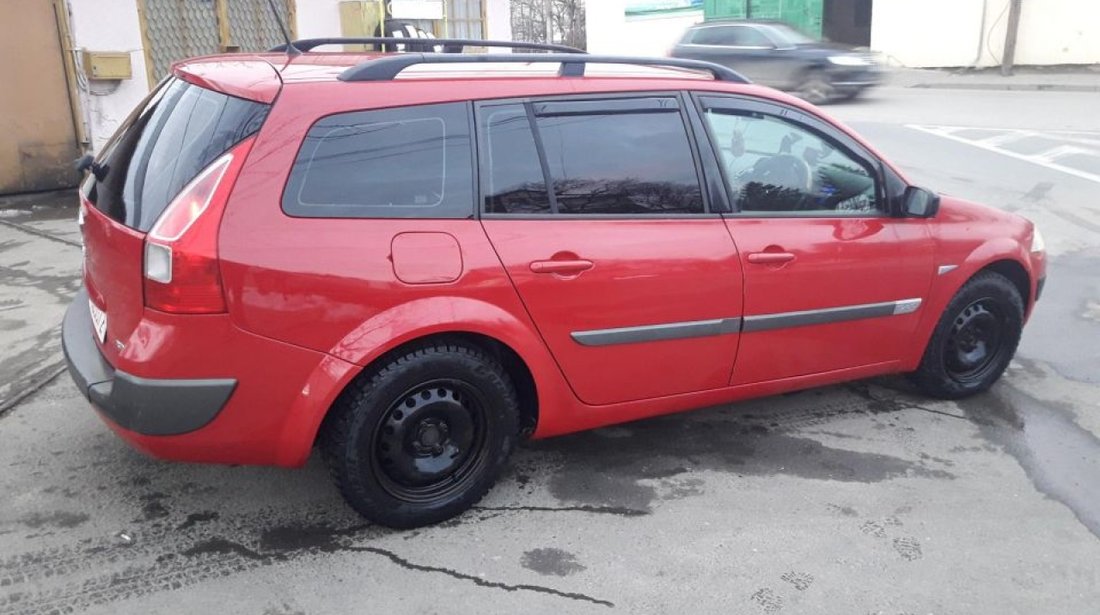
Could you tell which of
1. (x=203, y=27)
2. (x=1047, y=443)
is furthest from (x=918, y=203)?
(x=203, y=27)

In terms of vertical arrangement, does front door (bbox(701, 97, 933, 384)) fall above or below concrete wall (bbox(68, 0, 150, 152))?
below

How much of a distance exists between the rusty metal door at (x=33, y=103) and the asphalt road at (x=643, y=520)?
14.0ft

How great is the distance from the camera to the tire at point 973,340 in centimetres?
450

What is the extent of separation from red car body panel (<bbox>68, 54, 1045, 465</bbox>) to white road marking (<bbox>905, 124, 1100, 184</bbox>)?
316 inches

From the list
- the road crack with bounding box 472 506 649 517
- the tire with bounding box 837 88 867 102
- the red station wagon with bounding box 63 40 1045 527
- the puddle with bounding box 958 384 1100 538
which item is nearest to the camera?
the red station wagon with bounding box 63 40 1045 527

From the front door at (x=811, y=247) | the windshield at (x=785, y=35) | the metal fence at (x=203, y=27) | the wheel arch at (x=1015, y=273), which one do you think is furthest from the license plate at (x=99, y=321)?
the windshield at (x=785, y=35)

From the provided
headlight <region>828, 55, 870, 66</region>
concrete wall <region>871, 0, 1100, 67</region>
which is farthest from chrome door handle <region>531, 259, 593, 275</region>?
concrete wall <region>871, 0, 1100, 67</region>

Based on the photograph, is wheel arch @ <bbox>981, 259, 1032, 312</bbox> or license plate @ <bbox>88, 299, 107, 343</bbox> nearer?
license plate @ <bbox>88, 299, 107, 343</bbox>

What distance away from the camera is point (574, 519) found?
352 cm

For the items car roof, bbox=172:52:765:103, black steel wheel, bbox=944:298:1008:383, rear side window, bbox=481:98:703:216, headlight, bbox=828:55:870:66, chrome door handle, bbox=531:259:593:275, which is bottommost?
black steel wheel, bbox=944:298:1008:383

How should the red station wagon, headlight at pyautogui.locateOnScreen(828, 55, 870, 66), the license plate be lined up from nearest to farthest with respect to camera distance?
the red station wagon, the license plate, headlight at pyautogui.locateOnScreen(828, 55, 870, 66)

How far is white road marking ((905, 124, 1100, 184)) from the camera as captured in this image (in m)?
11.4

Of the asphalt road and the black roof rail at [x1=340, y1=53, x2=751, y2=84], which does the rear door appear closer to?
the black roof rail at [x1=340, y1=53, x2=751, y2=84]

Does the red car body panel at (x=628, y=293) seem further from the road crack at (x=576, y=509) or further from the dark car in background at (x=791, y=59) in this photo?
the dark car in background at (x=791, y=59)
